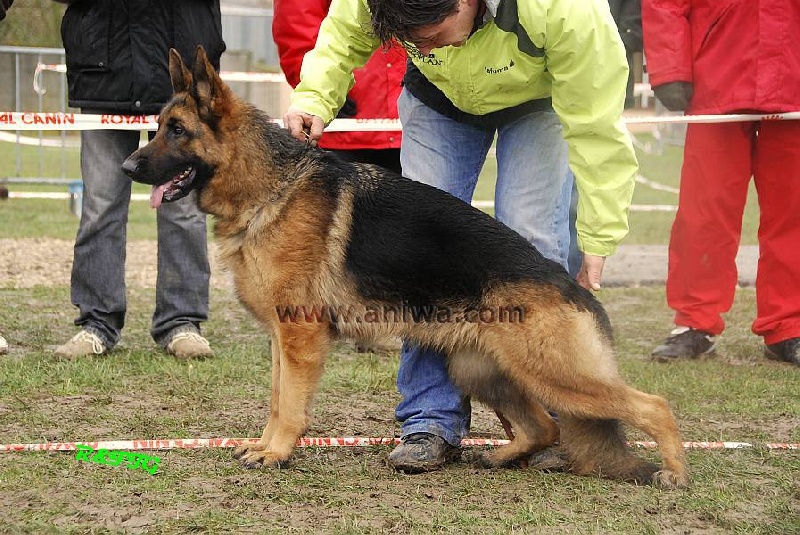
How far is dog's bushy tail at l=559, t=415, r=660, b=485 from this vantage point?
3.57 meters

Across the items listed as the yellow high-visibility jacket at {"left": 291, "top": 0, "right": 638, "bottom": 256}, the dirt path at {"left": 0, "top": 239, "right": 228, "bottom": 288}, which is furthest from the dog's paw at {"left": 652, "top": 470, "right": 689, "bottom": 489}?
the dirt path at {"left": 0, "top": 239, "right": 228, "bottom": 288}

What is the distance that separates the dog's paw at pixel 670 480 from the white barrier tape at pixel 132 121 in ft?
7.56

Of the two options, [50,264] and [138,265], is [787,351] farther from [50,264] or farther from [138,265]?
[50,264]

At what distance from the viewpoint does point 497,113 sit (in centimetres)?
389

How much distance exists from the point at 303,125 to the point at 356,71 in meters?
1.88

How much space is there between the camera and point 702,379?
528 centimetres

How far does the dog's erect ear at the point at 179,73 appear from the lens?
3674mm

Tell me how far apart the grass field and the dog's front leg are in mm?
79

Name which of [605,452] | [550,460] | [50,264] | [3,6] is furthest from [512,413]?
[50,264]

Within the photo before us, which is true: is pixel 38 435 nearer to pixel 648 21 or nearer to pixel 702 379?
pixel 702 379

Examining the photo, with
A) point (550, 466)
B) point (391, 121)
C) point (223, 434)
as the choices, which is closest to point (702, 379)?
point (550, 466)

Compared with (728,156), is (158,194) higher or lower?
higher

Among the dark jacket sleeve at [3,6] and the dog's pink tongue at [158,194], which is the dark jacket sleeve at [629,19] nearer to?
the dark jacket sleeve at [3,6]

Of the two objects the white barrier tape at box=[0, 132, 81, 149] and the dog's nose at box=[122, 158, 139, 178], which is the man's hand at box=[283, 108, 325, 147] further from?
the white barrier tape at box=[0, 132, 81, 149]
